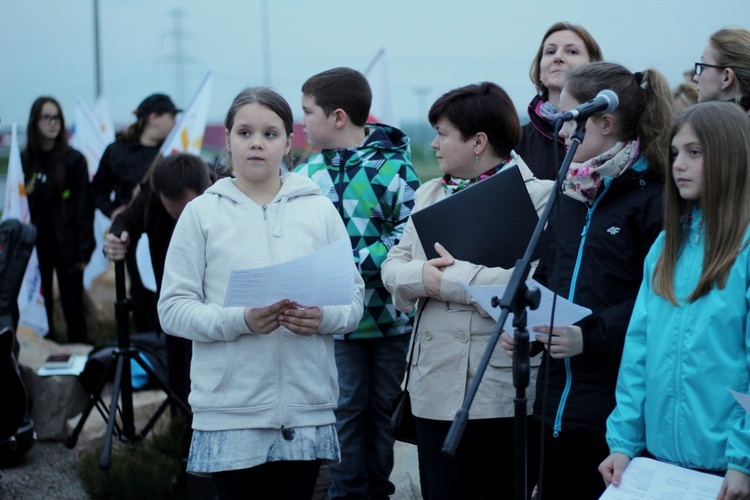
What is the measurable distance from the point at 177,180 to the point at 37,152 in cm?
406

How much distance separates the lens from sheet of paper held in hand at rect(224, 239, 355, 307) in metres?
2.74

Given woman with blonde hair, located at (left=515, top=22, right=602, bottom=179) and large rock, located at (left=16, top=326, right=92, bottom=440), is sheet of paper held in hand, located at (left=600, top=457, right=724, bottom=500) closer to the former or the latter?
woman with blonde hair, located at (left=515, top=22, right=602, bottom=179)

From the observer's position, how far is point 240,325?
2941mm

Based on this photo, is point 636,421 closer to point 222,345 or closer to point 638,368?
point 638,368

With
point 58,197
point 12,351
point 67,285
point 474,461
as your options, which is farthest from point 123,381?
point 58,197

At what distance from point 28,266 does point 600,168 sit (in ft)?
17.7

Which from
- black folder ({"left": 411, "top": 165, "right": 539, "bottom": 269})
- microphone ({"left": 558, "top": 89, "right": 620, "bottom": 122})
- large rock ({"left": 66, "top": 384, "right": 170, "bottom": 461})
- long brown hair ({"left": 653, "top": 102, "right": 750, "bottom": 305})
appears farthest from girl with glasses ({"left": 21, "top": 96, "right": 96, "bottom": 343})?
long brown hair ({"left": 653, "top": 102, "right": 750, "bottom": 305})

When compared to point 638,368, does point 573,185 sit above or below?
above

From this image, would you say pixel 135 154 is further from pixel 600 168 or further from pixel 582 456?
pixel 582 456

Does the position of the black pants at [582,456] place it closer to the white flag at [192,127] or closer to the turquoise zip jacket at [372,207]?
the turquoise zip jacket at [372,207]

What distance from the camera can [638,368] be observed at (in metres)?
2.65

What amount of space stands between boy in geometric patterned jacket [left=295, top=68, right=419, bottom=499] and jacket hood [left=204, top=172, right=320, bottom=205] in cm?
79

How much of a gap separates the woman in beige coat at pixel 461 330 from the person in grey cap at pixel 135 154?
4553 mm

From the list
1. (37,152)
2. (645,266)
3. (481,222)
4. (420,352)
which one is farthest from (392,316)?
(37,152)
